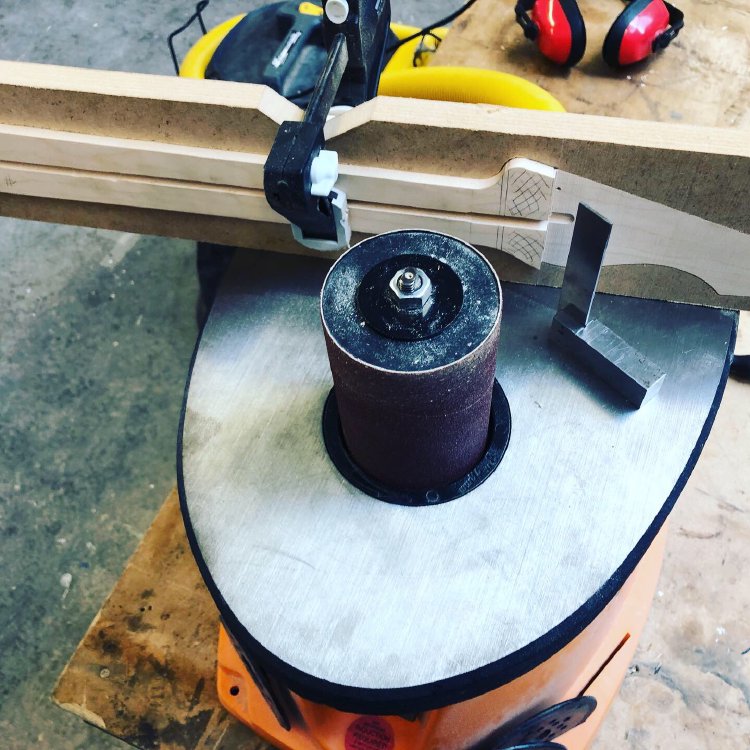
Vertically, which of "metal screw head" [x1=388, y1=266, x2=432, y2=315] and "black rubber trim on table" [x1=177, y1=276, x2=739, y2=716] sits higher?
"metal screw head" [x1=388, y1=266, x2=432, y2=315]

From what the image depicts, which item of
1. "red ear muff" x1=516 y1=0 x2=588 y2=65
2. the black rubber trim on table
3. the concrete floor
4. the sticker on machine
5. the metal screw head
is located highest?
the metal screw head

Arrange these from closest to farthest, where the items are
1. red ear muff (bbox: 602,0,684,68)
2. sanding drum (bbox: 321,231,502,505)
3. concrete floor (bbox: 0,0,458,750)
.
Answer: sanding drum (bbox: 321,231,502,505)
red ear muff (bbox: 602,0,684,68)
concrete floor (bbox: 0,0,458,750)

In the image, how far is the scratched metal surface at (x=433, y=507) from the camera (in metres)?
0.66

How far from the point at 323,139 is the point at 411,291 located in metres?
0.23

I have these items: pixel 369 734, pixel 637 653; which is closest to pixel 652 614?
pixel 637 653

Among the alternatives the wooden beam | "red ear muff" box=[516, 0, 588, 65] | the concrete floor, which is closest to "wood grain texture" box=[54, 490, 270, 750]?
the concrete floor

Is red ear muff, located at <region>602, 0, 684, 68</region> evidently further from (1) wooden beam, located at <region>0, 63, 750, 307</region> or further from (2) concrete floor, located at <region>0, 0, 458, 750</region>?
(2) concrete floor, located at <region>0, 0, 458, 750</region>

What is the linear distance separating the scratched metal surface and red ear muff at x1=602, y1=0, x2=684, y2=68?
56cm

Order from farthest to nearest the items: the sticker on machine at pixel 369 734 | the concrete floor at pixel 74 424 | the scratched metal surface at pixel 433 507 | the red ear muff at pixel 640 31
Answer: the concrete floor at pixel 74 424, the red ear muff at pixel 640 31, the sticker on machine at pixel 369 734, the scratched metal surface at pixel 433 507

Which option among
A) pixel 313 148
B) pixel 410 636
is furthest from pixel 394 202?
pixel 410 636

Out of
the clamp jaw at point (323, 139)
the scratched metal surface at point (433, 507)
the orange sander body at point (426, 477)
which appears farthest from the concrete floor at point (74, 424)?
the clamp jaw at point (323, 139)

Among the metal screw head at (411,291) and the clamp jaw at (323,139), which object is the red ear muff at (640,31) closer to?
the clamp jaw at (323,139)

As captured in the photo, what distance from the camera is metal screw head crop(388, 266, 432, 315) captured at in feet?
1.88

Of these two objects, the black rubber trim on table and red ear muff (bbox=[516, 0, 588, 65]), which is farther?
red ear muff (bbox=[516, 0, 588, 65])
